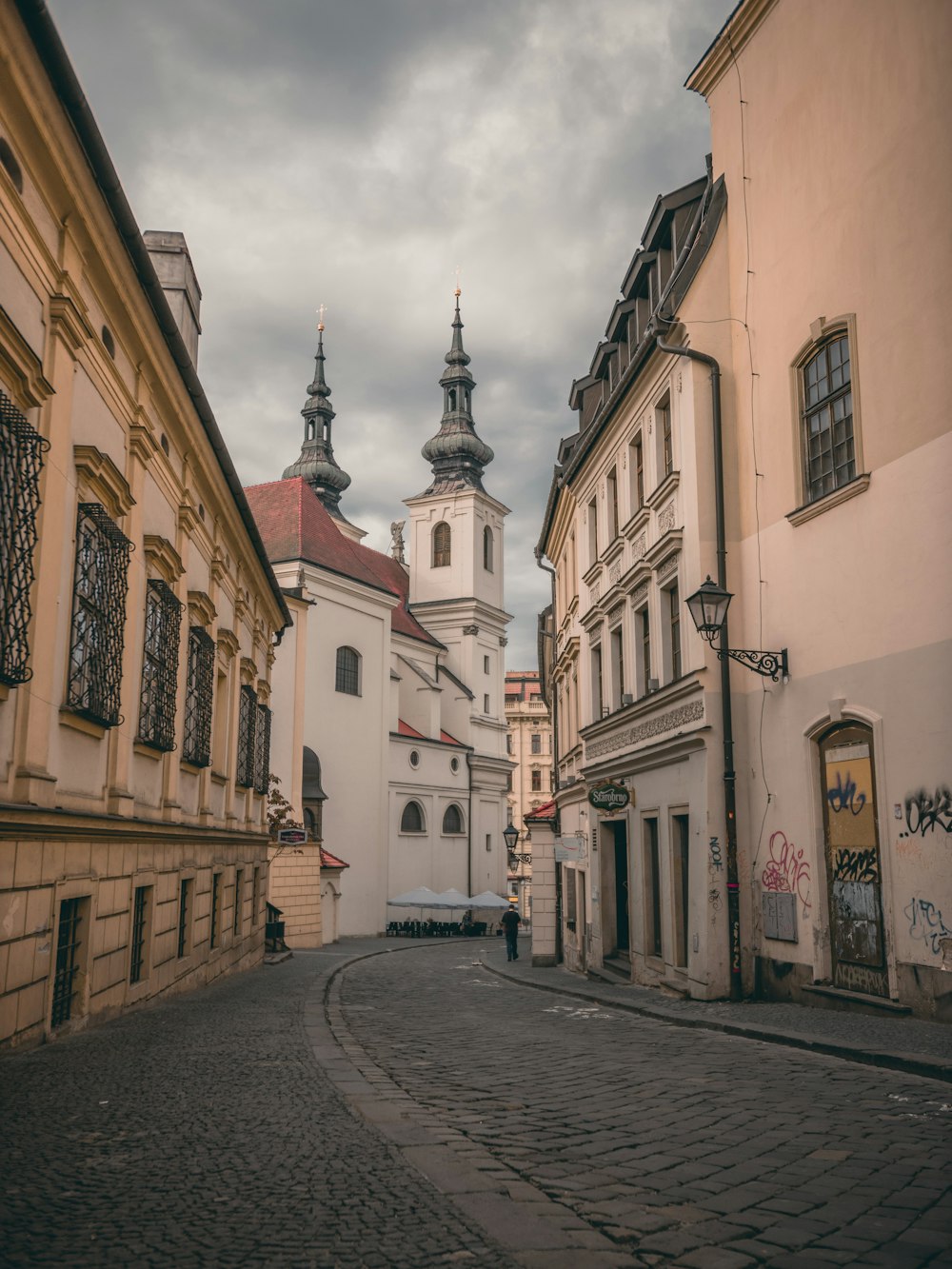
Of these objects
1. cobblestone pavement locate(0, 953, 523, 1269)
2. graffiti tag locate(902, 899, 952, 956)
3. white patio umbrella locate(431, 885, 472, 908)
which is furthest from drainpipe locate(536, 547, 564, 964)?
cobblestone pavement locate(0, 953, 523, 1269)

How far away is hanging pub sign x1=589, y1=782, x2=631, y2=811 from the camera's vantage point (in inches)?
737

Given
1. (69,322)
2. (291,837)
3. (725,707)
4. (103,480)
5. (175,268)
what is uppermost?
(175,268)

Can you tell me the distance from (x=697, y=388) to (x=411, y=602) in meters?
50.1

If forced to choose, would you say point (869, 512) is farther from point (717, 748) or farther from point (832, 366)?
point (717, 748)

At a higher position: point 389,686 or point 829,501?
point 389,686

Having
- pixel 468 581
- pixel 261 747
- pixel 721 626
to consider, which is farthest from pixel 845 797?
pixel 468 581

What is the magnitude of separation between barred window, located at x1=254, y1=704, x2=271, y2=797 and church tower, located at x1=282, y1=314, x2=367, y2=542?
134 ft

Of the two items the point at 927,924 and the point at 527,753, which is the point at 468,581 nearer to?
the point at 527,753

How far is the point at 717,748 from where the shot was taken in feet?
50.2

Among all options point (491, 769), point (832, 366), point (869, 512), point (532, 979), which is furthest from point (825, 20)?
point (491, 769)

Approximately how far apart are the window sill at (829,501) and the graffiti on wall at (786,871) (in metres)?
3.86

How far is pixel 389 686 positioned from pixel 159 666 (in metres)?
37.9

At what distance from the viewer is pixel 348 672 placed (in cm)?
4947

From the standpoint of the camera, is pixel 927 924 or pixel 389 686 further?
pixel 389 686
